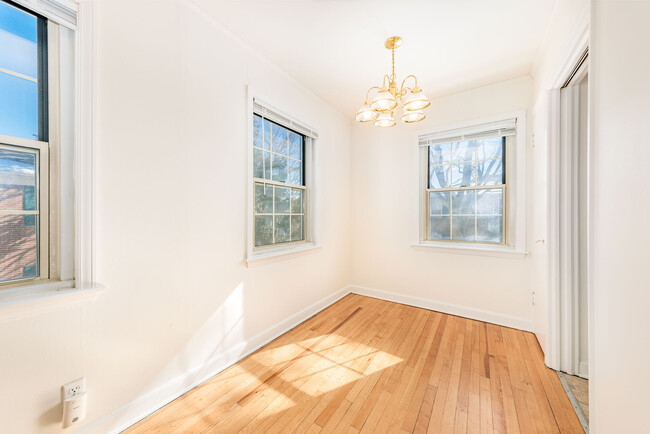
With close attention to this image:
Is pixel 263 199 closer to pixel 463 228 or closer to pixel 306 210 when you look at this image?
pixel 306 210

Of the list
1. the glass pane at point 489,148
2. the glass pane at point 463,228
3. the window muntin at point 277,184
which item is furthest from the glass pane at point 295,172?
the glass pane at point 489,148

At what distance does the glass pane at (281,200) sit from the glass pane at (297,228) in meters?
0.19

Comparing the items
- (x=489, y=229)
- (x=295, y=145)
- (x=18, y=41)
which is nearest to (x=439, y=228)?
(x=489, y=229)

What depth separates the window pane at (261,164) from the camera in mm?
2373

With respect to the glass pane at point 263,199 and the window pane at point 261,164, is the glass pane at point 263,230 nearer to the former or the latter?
the glass pane at point 263,199

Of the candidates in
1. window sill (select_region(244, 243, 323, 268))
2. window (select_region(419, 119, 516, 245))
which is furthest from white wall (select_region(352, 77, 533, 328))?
window sill (select_region(244, 243, 323, 268))

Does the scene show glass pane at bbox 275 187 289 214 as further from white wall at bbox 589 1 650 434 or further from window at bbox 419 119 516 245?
white wall at bbox 589 1 650 434

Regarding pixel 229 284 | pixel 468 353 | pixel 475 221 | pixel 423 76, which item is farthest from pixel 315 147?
pixel 468 353

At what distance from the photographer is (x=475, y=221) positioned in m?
3.00

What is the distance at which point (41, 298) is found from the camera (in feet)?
3.66

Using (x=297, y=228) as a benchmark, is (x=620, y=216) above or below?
above

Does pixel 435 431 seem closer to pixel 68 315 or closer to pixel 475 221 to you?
pixel 68 315

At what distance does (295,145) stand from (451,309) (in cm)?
290

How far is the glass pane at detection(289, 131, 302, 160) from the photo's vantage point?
2.89 m
